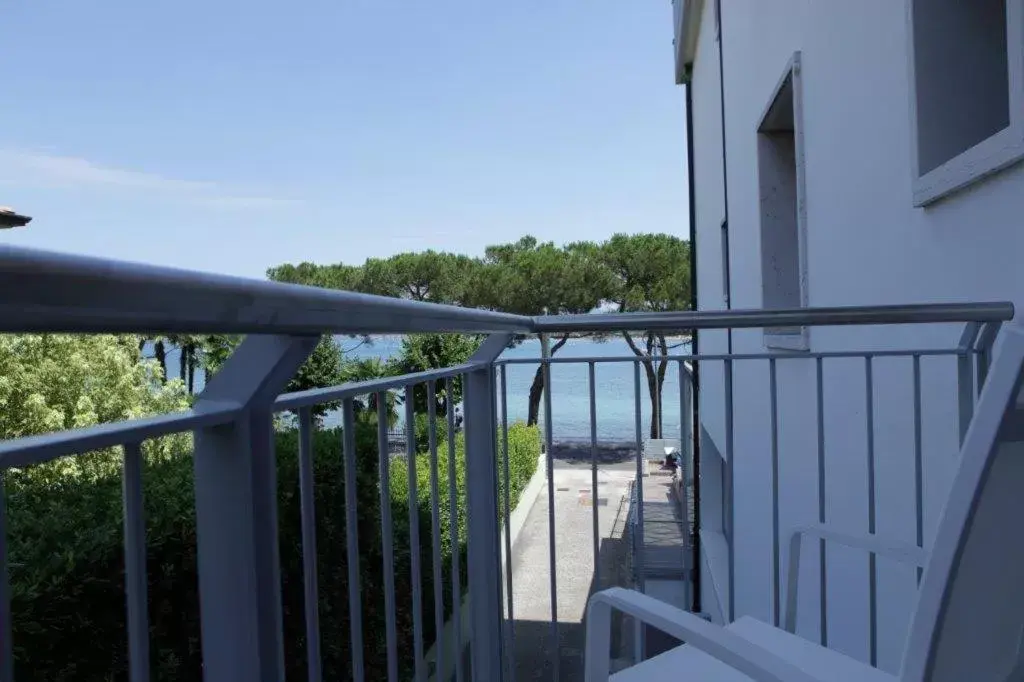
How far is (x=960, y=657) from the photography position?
3.68 ft

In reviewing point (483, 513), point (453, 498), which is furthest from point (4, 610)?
point (483, 513)

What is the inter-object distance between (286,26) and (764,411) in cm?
4034

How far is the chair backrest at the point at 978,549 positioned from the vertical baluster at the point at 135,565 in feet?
3.35

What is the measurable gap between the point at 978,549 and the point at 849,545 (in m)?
0.71

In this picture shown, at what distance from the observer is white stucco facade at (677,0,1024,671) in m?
2.24

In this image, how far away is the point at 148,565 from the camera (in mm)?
2822

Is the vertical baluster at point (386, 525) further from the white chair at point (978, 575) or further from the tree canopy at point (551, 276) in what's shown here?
the tree canopy at point (551, 276)

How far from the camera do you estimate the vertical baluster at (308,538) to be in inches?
46.4

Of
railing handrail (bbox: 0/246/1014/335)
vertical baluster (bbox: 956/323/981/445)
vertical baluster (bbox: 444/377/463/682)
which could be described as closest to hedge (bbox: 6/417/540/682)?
vertical baluster (bbox: 444/377/463/682)

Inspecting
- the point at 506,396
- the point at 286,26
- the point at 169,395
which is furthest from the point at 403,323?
the point at 286,26

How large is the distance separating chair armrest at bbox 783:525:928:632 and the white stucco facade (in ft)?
1.47

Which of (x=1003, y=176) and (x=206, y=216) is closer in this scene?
(x=1003, y=176)

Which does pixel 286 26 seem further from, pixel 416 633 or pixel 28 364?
pixel 416 633

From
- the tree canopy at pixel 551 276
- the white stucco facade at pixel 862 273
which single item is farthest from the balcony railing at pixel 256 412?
the tree canopy at pixel 551 276
